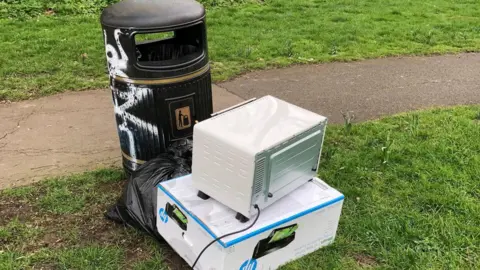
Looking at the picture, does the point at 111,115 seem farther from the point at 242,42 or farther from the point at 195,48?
the point at 242,42

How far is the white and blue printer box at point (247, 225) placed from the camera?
2312 millimetres

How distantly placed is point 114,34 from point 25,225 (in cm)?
128

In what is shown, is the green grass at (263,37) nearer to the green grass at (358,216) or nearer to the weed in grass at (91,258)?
the green grass at (358,216)

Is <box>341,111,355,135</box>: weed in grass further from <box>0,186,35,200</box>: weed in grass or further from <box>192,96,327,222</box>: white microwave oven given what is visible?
<box>0,186,35,200</box>: weed in grass

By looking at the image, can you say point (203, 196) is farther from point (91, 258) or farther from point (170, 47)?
point (170, 47)

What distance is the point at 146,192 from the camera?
2863mm

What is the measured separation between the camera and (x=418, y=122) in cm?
434

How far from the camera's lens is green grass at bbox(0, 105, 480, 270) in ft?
8.77

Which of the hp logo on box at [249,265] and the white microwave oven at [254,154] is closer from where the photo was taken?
the white microwave oven at [254,154]

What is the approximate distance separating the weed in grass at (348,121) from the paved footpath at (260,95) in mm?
73

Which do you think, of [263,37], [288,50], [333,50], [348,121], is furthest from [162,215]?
[263,37]

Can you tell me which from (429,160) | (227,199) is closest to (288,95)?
(429,160)

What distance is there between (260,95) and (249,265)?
113 inches

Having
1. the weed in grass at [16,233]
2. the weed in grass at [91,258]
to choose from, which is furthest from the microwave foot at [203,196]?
the weed in grass at [16,233]
